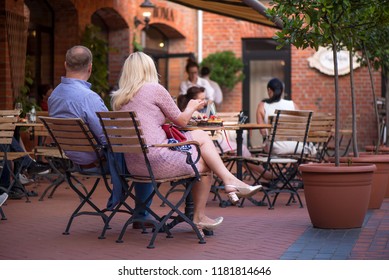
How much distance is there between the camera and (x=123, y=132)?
6.20 m

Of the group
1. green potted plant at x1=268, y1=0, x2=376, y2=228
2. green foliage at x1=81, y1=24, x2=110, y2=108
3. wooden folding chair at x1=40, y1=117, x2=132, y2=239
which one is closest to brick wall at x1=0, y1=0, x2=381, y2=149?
green foliage at x1=81, y1=24, x2=110, y2=108

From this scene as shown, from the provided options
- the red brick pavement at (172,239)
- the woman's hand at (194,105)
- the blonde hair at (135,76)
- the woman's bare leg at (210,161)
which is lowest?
the red brick pavement at (172,239)

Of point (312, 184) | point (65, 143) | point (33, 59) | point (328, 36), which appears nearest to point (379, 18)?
point (328, 36)

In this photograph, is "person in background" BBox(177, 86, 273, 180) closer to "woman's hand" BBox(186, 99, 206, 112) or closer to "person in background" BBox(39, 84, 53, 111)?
"woman's hand" BBox(186, 99, 206, 112)

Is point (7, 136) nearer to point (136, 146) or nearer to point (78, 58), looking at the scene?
point (78, 58)

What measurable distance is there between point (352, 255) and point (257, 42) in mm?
14975

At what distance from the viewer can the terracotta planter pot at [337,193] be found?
664cm

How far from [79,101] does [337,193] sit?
1.91 m

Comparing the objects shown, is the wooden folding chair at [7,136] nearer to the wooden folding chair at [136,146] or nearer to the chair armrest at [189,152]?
the wooden folding chair at [136,146]

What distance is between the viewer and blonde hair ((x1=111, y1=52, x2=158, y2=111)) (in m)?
6.43

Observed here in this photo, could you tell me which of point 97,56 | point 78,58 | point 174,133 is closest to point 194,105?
point 174,133

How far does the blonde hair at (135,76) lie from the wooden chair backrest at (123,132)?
0.69 ft

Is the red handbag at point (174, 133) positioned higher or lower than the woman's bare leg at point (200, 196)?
higher

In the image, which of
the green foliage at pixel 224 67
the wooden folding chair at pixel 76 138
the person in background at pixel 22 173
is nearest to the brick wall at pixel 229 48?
the green foliage at pixel 224 67
